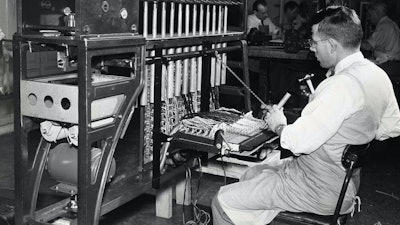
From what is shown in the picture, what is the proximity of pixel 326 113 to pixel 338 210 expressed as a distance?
0.44 meters

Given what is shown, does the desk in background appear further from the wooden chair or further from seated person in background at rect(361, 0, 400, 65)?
the wooden chair

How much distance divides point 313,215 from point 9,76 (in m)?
4.23

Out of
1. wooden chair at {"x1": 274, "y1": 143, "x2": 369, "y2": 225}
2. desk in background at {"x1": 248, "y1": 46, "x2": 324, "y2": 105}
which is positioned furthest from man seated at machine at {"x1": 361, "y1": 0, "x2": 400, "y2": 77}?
wooden chair at {"x1": 274, "y1": 143, "x2": 369, "y2": 225}

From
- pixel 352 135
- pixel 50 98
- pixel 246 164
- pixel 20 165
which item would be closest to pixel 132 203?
pixel 246 164

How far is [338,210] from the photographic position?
7.48ft

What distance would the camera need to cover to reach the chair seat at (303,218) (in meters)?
2.37

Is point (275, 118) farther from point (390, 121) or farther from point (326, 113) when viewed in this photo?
point (390, 121)

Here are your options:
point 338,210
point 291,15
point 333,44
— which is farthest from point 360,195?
point 291,15

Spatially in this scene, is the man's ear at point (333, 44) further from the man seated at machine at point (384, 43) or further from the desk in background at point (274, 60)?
the man seated at machine at point (384, 43)

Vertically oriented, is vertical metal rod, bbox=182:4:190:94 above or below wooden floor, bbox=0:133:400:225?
above

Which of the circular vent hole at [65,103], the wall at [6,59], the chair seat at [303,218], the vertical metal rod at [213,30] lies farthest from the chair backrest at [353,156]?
the wall at [6,59]

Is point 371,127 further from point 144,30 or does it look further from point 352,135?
point 144,30

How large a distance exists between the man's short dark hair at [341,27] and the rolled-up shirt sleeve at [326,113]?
0.21 meters

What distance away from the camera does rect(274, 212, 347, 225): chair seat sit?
2.37 metres
